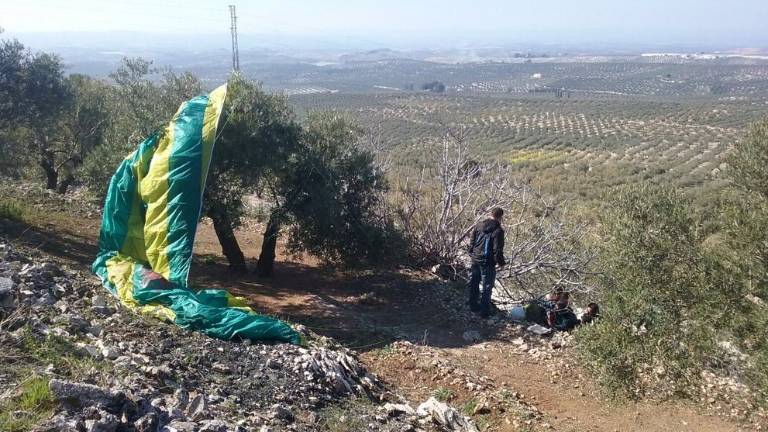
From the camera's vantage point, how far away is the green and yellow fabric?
770cm

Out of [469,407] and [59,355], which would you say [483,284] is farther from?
[59,355]

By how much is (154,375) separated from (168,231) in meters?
3.97

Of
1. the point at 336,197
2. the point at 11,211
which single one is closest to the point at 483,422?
the point at 336,197

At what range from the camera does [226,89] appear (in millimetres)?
10438

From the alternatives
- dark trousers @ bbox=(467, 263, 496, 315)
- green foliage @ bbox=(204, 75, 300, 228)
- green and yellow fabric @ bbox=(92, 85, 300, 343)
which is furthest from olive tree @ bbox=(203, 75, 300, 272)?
dark trousers @ bbox=(467, 263, 496, 315)

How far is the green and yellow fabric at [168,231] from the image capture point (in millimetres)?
7699

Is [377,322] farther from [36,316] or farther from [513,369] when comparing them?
[36,316]

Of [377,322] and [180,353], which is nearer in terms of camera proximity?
[180,353]

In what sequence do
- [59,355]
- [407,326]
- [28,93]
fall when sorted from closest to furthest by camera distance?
[59,355]
[407,326]
[28,93]

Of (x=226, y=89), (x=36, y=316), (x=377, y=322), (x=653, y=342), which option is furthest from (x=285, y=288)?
(x=653, y=342)

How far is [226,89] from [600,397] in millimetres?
7685

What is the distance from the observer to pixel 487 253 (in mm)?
10094

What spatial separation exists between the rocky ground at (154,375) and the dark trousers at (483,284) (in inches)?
133

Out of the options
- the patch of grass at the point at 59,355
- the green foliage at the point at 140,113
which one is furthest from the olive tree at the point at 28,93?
the patch of grass at the point at 59,355
